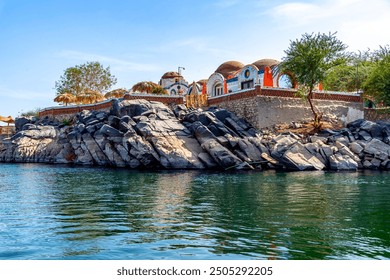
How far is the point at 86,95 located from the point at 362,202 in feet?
154

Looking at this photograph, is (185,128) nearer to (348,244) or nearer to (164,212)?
→ (164,212)

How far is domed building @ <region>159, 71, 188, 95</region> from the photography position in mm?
71312

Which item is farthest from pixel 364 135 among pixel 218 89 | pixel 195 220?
pixel 195 220

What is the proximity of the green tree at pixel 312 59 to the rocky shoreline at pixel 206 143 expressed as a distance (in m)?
5.53

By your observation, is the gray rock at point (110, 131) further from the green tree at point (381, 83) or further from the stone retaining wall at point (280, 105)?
the green tree at point (381, 83)

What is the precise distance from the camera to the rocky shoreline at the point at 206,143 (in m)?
35.4

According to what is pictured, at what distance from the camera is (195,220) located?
45.3ft

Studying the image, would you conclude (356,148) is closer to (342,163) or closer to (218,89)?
(342,163)

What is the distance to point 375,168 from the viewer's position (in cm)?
3591

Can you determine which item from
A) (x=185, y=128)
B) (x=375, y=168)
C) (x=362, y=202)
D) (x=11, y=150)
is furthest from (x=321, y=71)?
(x=11, y=150)

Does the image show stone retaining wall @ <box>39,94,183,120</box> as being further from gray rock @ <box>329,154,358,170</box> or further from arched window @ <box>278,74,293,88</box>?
gray rock @ <box>329,154,358,170</box>

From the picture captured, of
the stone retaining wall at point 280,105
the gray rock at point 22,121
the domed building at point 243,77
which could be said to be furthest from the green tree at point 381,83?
the gray rock at point 22,121

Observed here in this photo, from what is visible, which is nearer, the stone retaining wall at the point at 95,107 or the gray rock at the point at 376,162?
the gray rock at the point at 376,162

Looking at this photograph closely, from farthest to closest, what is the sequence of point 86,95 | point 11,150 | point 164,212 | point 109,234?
point 86,95
point 11,150
point 164,212
point 109,234
